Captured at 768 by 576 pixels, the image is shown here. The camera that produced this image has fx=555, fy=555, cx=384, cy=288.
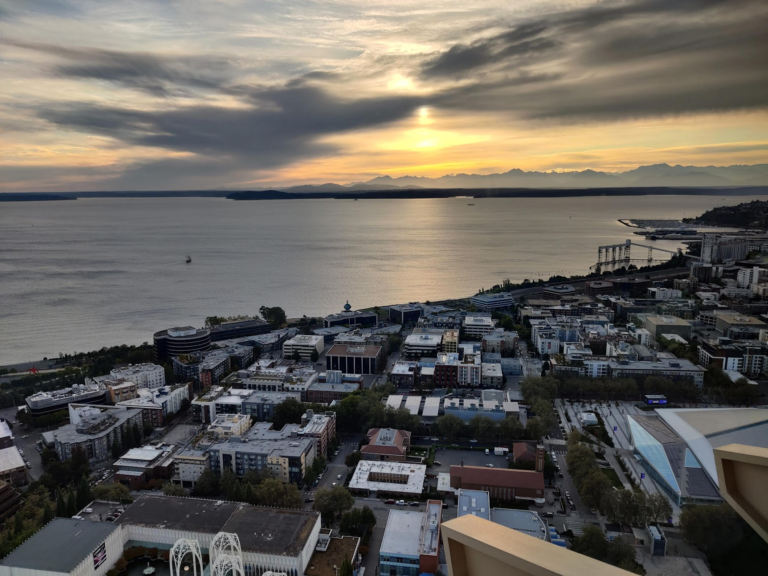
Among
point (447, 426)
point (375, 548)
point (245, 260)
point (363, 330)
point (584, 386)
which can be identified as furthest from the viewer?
point (245, 260)

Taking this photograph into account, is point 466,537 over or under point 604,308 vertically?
over

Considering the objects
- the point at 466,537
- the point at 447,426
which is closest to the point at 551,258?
the point at 447,426

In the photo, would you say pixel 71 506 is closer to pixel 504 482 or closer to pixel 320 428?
pixel 320 428

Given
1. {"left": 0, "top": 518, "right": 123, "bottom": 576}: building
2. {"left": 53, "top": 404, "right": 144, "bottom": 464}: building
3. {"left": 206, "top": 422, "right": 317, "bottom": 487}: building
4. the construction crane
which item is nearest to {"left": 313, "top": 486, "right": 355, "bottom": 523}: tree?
{"left": 206, "top": 422, "right": 317, "bottom": 487}: building

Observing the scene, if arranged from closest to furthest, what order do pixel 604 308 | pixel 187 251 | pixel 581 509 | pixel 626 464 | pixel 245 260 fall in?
1. pixel 581 509
2. pixel 626 464
3. pixel 604 308
4. pixel 245 260
5. pixel 187 251

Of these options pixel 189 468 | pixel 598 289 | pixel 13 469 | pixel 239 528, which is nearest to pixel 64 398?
pixel 13 469

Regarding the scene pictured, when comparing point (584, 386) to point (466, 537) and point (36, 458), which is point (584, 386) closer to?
point (36, 458)

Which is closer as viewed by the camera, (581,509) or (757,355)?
(581,509)

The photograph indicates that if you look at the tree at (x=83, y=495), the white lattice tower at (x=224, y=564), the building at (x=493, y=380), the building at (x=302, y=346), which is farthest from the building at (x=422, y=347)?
the white lattice tower at (x=224, y=564)
